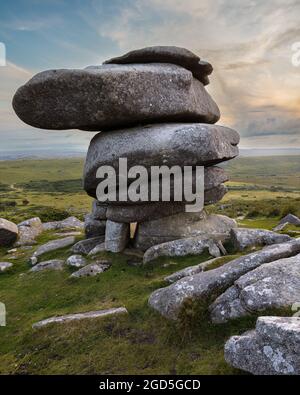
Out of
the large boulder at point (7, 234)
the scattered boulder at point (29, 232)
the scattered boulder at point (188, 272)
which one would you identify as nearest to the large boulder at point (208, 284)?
the scattered boulder at point (188, 272)

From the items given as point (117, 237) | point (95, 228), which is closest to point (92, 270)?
point (117, 237)

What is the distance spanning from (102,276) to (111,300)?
3390 millimetres

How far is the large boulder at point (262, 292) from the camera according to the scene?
40.1ft

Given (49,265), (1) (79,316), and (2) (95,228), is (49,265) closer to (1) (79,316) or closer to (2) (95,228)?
(2) (95,228)

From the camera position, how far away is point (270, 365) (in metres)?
9.46

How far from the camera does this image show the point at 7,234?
116 feet

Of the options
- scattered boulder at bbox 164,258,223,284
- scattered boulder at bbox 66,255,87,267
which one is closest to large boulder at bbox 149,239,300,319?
scattered boulder at bbox 164,258,223,284

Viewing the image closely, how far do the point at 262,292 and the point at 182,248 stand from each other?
9528 mm

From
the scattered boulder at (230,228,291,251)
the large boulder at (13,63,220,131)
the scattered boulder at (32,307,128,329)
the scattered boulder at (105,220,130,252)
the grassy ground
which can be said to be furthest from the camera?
the scattered boulder at (105,220,130,252)

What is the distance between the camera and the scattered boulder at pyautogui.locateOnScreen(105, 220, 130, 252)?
2439 cm

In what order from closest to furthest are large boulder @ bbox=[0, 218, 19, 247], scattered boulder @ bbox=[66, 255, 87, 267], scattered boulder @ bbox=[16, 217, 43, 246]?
scattered boulder @ bbox=[66, 255, 87, 267]
large boulder @ bbox=[0, 218, 19, 247]
scattered boulder @ bbox=[16, 217, 43, 246]

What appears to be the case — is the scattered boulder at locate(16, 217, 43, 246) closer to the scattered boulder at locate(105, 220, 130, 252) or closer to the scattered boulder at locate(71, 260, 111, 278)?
the scattered boulder at locate(105, 220, 130, 252)

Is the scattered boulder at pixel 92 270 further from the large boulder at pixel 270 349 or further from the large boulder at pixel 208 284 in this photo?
the large boulder at pixel 270 349

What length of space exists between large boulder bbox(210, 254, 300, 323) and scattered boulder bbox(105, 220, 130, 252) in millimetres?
11755
